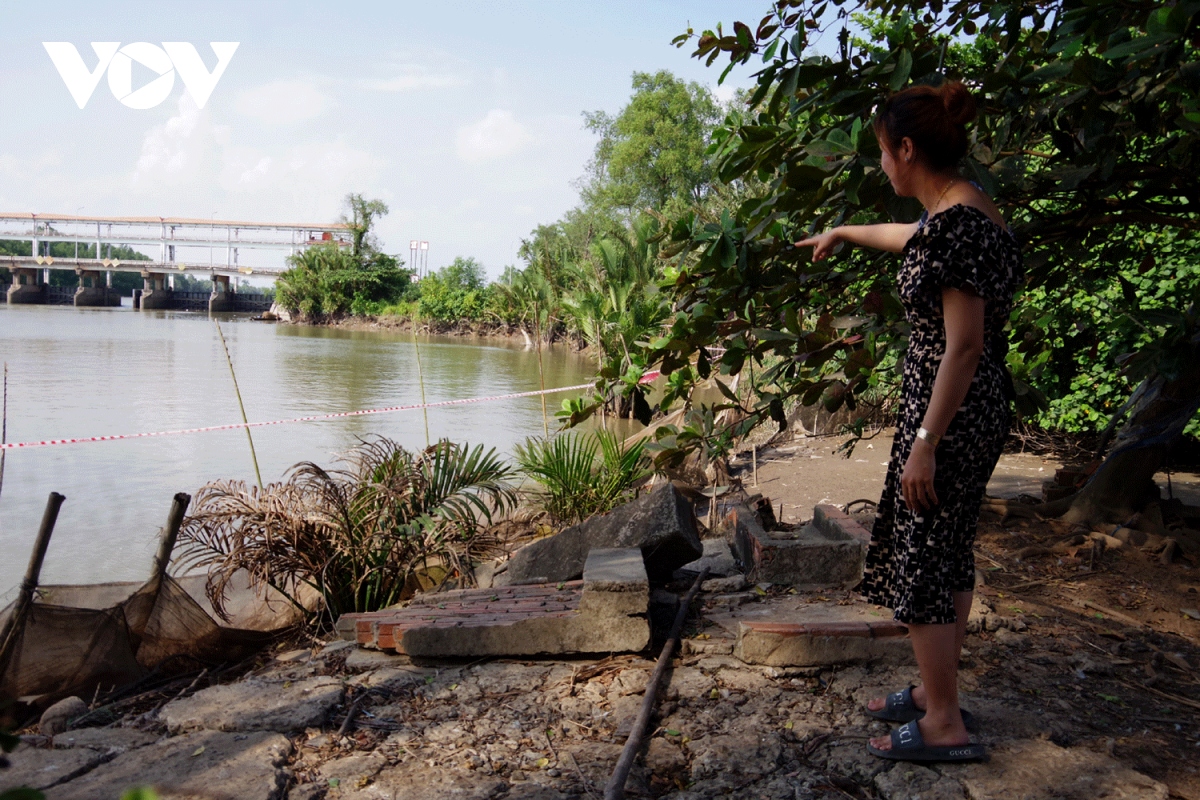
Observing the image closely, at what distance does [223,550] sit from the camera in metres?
5.18

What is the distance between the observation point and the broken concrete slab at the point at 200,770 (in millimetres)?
2670

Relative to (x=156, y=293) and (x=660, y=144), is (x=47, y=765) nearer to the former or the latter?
(x=660, y=144)

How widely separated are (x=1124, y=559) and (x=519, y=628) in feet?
10.7

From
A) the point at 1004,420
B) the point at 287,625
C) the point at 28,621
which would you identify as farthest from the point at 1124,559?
the point at 28,621

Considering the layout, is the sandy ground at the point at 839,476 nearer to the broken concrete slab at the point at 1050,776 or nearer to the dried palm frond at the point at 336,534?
the dried palm frond at the point at 336,534

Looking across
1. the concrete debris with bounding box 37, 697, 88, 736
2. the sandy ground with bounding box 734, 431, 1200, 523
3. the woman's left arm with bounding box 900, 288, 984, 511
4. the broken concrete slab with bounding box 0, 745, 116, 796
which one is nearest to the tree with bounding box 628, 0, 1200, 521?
the woman's left arm with bounding box 900, 288, 984, 511

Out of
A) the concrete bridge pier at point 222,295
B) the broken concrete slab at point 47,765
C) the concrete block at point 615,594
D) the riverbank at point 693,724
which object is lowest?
the broken concrete slab at point 47,765

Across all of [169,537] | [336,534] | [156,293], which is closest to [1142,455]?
[336,534]

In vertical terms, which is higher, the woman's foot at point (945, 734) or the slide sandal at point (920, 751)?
the woman's foot at point (945, 734)

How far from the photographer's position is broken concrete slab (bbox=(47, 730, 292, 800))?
267cm

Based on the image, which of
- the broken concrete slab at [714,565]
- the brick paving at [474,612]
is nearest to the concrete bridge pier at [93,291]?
the broken concrete slab at [714,565]

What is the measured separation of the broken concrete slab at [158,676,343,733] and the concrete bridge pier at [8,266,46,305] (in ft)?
256

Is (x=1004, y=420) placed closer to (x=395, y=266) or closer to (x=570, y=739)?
(x=570, y=739)

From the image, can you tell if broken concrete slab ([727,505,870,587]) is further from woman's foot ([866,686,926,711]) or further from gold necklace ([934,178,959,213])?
gold necklace ([934,178,959,213])
